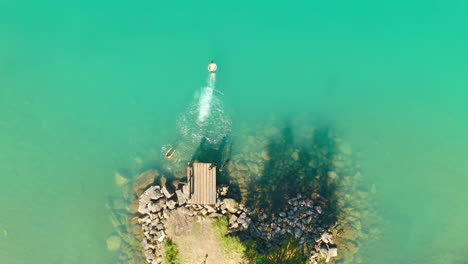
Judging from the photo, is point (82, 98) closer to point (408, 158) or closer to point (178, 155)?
point (178, 155)

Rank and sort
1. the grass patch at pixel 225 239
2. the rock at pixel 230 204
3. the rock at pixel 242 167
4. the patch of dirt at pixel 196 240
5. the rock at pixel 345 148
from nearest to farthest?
1. the grass patch at pixel 225 239
2. the patch of dirt at pixel 196 240
3. the rock at pixel 230 204
4. the rock at pixel 242 167
5. the rock at pixel 345 148

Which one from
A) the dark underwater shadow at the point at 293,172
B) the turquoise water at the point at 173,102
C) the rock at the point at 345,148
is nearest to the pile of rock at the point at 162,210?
the dark underwater shadow at the point at 293,172

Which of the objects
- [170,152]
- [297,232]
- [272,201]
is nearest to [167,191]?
[170,152]

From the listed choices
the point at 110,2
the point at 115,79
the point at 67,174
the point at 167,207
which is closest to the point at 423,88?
the point at 167,207

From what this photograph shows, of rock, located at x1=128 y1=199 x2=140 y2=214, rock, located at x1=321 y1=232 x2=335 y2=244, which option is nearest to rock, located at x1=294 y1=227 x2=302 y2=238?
rock, located at x1=321 y1=232 x2=335 y2=244

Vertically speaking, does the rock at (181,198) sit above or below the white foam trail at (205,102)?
below

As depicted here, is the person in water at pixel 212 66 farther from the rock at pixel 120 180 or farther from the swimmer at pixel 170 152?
the rock at pixel 120 180

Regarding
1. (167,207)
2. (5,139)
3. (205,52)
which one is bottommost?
(167,207)

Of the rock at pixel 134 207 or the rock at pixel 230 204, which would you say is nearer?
the rock at pixel 230 204
